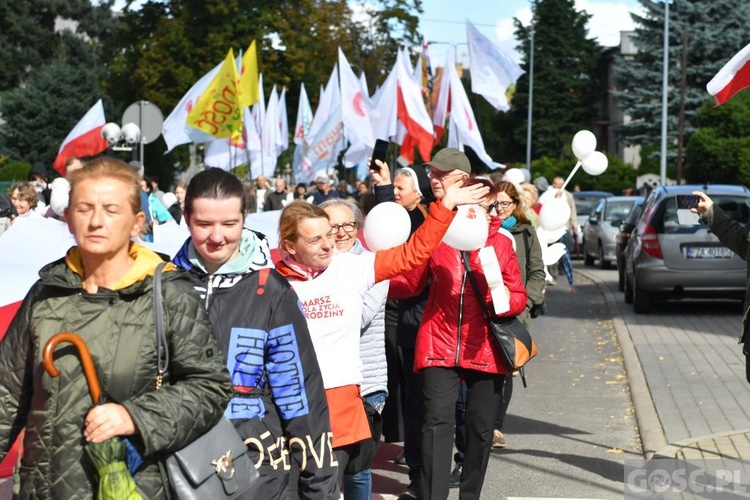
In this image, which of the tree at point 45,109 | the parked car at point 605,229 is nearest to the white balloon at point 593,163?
the parked car at point 605,229

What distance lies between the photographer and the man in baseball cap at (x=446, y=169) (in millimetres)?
5984

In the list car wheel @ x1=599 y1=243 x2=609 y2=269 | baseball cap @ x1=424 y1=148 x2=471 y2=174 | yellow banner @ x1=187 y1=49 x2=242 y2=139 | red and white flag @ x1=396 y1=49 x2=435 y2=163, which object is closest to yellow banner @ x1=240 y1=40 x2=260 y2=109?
red and white flag @ x1=396 y1=49 x2=435 y2=163

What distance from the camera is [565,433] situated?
30.5 ft

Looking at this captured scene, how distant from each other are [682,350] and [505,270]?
7445 mm

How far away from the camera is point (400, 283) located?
634cm

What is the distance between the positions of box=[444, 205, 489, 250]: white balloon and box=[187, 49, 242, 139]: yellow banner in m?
16.3

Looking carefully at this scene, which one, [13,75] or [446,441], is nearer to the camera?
[446,441]

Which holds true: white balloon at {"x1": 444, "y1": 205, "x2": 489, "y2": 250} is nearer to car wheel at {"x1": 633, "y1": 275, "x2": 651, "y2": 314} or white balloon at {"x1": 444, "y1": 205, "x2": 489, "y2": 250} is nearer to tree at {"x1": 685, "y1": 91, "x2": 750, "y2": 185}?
car wheel at {"x1": 633, "y1": 275, "x2": 651, "y2": 314}

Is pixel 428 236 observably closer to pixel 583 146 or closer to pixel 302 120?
pixel 583 146

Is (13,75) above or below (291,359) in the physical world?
above

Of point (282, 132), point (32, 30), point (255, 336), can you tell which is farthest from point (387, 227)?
point (32, 30)

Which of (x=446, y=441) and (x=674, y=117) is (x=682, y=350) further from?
(x=674, y=117)

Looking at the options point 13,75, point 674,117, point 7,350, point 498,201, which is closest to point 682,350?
point 498,201

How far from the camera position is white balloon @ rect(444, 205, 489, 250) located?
5.69 metres
